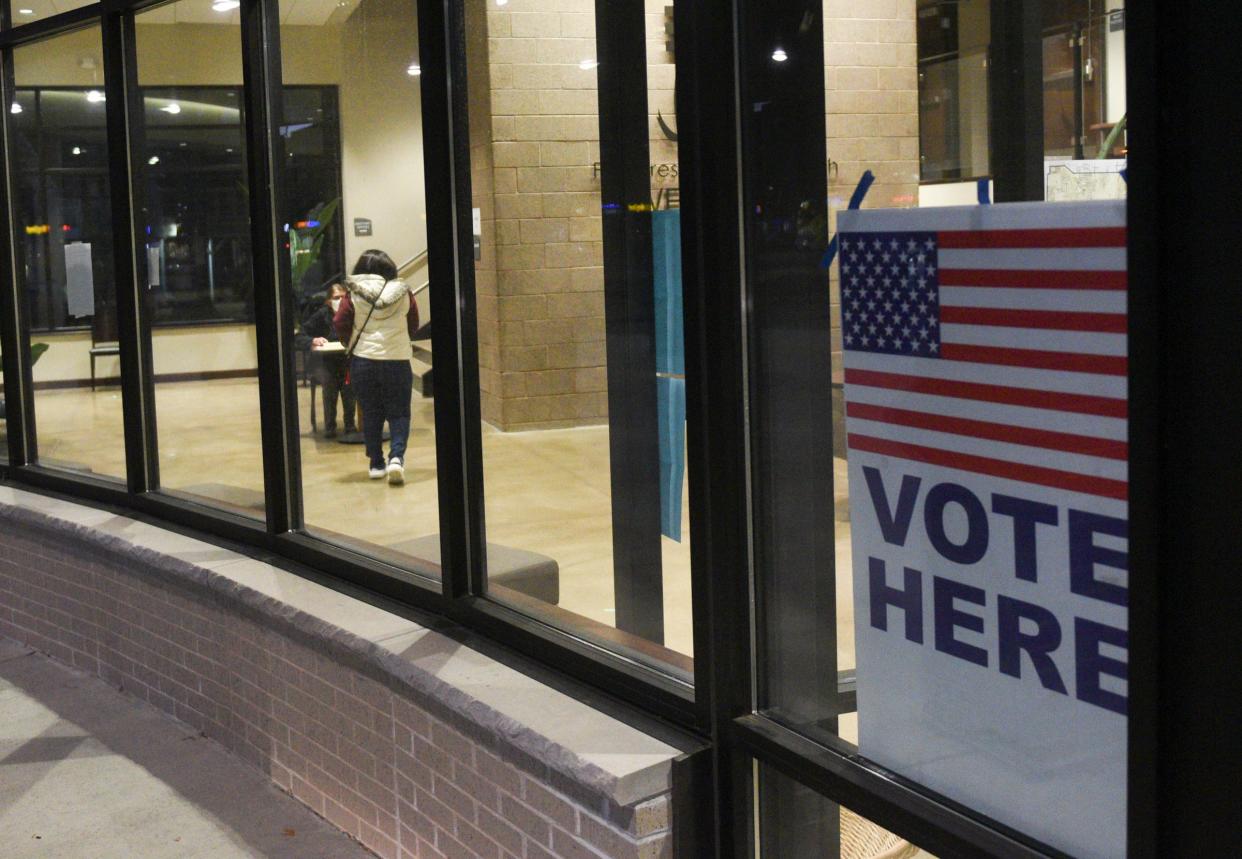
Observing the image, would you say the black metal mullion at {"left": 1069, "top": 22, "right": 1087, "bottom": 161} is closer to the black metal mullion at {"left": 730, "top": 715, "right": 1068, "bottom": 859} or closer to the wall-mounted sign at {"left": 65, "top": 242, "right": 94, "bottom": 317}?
the black metal mullion at {"left": 730, "top": 715, "right": 1068, "bottom": 859}

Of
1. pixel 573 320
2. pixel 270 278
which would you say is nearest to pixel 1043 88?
pixel 573 320

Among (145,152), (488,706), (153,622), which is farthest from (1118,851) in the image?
(145,152)

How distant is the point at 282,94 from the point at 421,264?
3.30 ft

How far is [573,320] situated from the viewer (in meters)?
3.33

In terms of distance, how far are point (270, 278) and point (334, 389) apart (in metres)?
0.46

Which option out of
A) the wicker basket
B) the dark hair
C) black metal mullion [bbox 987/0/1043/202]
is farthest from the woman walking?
black metal mullion [bbox 987/0/1043/202]

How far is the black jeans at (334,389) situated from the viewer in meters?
4.09

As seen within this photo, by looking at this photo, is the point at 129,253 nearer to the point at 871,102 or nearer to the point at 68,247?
the point at 68,247

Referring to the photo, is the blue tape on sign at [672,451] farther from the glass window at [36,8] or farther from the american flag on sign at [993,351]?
the glass window at [36,8]

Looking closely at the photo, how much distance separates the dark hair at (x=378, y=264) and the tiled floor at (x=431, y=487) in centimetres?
35

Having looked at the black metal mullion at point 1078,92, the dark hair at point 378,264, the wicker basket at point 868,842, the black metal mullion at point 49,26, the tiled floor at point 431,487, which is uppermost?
the black metal mullion at point 49,26

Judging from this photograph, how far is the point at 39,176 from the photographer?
584 centimetres

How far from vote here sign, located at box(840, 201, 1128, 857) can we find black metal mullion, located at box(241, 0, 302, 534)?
2.51 meters

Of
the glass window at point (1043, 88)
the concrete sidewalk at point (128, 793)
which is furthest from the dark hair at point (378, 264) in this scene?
the glass window at point (1043, 88)
